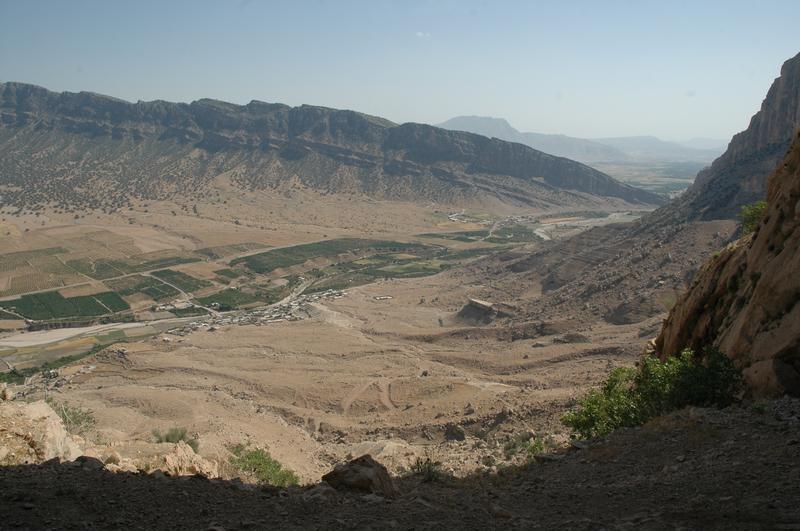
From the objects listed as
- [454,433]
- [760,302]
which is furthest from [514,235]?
[760,302]

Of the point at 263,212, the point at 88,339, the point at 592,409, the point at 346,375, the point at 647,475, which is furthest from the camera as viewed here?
the point at 263,212

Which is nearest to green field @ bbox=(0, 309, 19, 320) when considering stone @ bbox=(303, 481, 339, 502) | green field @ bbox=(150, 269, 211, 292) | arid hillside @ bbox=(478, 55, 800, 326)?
green field @ bbox=(150, 269, 211, 292)

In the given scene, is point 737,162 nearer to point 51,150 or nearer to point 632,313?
point 632,313

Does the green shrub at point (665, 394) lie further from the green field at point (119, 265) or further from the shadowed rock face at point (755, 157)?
the green field at point (119, 265)

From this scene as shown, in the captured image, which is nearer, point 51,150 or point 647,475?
point 647,475

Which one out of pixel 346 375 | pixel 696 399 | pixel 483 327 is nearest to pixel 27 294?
pixel 346 375

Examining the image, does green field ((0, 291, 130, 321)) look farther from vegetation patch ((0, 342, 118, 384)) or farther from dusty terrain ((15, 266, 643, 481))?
dusty terrain ((15, 266, 643, 481))

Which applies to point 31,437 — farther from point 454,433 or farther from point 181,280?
point 181,280

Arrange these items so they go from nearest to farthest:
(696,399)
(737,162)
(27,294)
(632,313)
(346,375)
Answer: (696,399), (346,375), (632,313), (737,162), (27,294)
